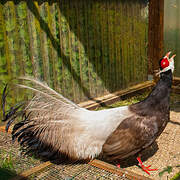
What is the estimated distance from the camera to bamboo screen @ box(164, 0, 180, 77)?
693cm

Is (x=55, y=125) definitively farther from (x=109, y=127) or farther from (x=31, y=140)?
(x=109, y=127)

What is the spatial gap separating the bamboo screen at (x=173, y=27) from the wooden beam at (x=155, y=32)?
19 centimetres

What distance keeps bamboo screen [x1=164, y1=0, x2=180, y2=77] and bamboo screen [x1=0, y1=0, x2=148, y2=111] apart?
68 cm

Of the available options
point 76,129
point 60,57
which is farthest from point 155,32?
point 76,129

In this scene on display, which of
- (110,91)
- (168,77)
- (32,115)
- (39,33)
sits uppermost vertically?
(39,33)

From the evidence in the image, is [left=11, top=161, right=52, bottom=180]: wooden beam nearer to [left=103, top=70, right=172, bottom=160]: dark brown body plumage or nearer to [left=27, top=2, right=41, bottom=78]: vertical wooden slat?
[left=103, top=70, right=172, bottom=160]: dark brown body plumage

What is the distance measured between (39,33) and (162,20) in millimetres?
4171

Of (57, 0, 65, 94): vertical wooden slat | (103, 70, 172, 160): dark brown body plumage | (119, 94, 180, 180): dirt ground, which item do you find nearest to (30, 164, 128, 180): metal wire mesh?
(103, 70, 172, 160): dark brown body plumage

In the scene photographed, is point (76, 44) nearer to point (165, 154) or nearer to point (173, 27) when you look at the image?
point (165, 154)

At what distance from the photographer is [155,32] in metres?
7.35

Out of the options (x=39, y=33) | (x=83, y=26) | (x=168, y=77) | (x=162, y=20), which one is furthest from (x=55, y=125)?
(x=162, y=20)

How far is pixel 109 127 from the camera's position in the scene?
3031mm

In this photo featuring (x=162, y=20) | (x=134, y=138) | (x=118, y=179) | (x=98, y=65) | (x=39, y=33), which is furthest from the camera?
(x=162, y=20)

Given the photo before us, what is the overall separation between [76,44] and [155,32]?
10.3ft
